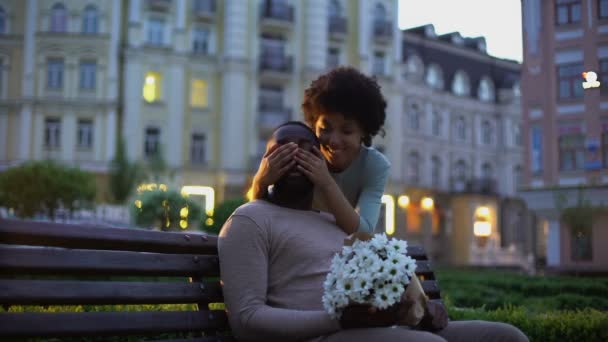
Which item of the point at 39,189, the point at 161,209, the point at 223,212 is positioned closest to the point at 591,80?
the point at 223,212

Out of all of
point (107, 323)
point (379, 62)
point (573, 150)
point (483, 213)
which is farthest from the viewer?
point (483, 213)

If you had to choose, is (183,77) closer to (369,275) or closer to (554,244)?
(554,244)

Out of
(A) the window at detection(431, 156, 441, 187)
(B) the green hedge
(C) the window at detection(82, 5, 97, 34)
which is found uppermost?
(C) the window at detection(82, 5, 97, 34)

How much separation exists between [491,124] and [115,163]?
23564mm

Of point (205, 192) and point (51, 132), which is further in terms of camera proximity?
point (205, 192)

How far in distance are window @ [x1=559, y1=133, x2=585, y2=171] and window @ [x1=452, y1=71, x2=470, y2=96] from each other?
34083 millimetres

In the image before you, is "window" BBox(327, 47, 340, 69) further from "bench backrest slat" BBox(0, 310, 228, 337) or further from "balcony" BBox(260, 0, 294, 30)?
"bench backrest slat" BBox(0, 310, 228, 337)

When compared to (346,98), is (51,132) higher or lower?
higher

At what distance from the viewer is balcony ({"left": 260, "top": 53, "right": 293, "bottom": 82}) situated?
3869 centimetres

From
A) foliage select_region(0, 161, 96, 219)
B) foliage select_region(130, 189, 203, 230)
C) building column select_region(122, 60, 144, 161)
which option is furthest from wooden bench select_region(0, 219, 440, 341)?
building column select_region(122, 60, 144, 161)

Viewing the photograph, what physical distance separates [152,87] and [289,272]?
34.8m

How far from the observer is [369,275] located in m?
2.85

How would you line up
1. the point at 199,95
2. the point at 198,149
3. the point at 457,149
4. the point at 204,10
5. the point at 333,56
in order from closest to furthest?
the point at 204,10
the point at 198,149
the point at 199,95
the point at 333,56
the point at 457,149

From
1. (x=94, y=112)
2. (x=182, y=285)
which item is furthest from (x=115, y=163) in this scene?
(x=182, y=285)
